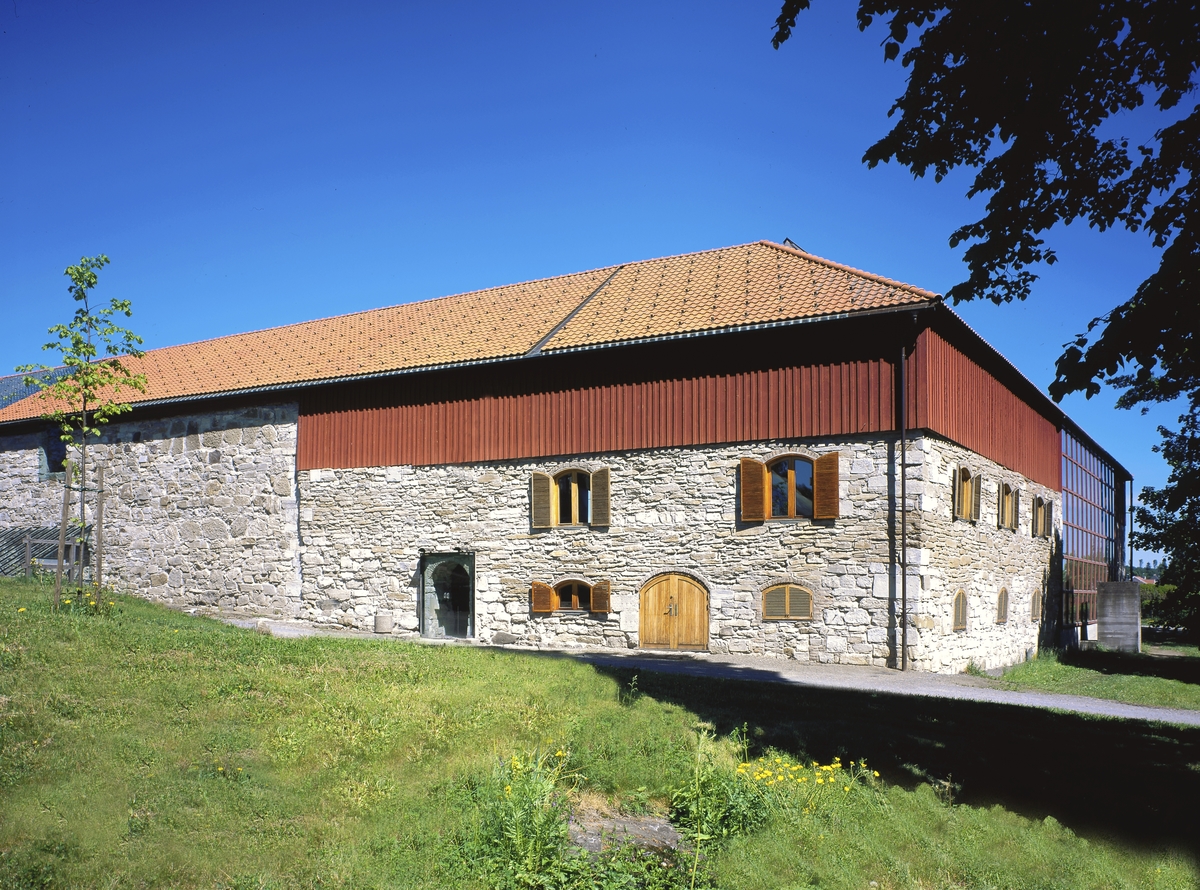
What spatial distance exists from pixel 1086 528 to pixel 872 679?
19409 mm

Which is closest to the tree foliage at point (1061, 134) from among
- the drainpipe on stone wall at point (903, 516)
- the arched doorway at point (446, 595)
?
the drainpipe on stone wall at point (903, 516)

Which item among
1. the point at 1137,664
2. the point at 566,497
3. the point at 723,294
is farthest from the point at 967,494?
the point at 1137,664

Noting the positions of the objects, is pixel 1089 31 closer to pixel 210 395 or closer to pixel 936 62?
pixel 936 62

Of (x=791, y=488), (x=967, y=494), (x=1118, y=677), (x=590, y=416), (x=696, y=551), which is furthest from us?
(x=1118, y=677)

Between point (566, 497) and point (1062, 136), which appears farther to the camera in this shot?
point (566, 497)

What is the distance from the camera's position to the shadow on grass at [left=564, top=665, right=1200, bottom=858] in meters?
8.70

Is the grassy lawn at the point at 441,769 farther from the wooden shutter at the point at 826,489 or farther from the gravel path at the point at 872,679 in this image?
the wooden shutter at the point at 826,489

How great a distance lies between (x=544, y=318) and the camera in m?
21.8

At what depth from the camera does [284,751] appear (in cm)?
846

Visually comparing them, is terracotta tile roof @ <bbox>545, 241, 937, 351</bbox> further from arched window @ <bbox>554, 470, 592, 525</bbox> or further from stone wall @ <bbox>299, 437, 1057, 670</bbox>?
arched window @ <bbox>554, 470, 592, 525</bbox>

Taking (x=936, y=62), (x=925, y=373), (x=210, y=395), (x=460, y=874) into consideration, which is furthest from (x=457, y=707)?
(x=210, y=395)

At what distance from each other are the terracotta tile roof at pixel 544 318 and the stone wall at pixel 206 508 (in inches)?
46.7

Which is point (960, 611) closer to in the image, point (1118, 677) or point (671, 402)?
point (1118, 677)

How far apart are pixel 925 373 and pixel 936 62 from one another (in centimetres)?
859
